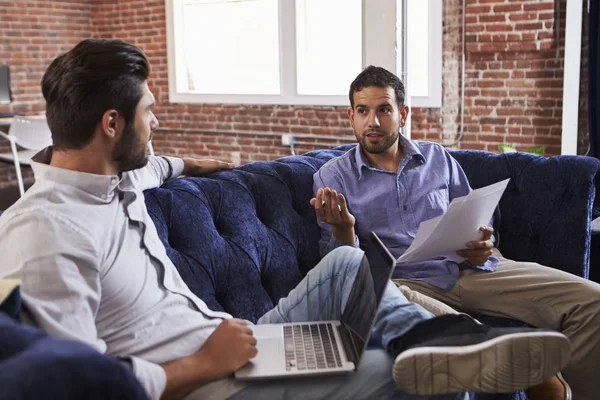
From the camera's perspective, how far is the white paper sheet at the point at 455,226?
5.89ft

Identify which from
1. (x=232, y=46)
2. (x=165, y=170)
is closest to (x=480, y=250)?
(x=165, y=170)

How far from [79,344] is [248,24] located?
5.78 m

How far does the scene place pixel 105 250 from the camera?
1291 millimetres

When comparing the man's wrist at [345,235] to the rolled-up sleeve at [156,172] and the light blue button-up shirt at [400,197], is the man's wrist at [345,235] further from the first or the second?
the rolled-up sleeve at [156,172]

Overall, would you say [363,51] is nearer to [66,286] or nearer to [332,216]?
[332,216]

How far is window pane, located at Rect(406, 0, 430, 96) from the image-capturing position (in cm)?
519

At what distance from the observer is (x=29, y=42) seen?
6777 millimetres

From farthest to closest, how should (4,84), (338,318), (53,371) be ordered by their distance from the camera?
(4,84)
(338,318)
(53,371)

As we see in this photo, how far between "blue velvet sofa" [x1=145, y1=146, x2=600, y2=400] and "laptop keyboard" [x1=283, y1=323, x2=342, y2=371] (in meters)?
0.36

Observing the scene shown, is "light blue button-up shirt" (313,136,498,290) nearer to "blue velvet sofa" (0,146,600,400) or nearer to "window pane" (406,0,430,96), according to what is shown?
"blue velvet sofa" (0,146,600,400)

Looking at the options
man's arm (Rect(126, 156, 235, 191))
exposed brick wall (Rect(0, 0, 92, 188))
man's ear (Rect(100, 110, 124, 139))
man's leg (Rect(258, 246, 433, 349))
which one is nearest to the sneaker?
man's leg (Rect(258, 246, 433, 349))

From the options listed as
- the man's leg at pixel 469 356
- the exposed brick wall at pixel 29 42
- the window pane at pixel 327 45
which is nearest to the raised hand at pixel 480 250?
the man's leg at pixel 469 356

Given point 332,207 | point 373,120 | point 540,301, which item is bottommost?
point 540,301

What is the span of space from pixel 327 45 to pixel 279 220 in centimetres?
404
